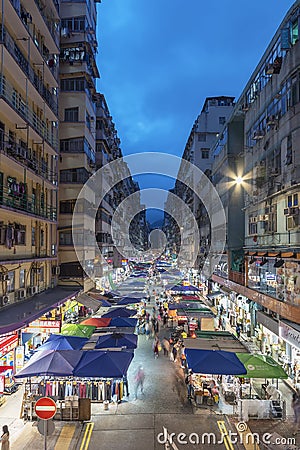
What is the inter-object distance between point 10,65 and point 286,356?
68.2 ft

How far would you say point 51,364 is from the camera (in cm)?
1591

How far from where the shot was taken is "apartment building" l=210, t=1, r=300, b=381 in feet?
66.0

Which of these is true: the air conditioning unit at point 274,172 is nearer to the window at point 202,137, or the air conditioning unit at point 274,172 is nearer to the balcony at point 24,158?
the balcony at point 24,158

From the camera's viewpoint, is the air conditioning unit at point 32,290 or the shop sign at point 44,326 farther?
the air conditioning unit at point 32,290

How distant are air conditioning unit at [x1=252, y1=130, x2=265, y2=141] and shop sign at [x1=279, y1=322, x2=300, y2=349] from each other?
43.2 ft

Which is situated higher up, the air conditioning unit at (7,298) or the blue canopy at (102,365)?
the air conditioning unit at (7,298)

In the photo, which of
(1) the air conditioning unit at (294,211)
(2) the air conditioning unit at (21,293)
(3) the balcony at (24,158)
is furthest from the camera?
(2) the air conditioning unit at (21,293)

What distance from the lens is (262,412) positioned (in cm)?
1572

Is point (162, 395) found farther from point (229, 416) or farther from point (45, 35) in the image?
point (45, 35)

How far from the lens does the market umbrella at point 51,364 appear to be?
15.5 metres

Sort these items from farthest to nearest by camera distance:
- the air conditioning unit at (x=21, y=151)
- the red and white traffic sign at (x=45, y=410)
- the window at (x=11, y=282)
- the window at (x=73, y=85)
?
the window at (x=73, y=85)
the air conditioning unit at (x=21, y=151)
the window at (x=11, y=282)
the red and white traffic sign at (x=45, y=410)

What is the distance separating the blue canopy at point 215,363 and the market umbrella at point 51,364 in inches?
193

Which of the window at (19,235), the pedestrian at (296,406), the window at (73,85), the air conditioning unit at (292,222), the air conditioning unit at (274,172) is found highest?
the window at (73,85)

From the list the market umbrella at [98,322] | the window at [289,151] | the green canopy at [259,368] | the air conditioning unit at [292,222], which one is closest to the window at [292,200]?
the air conditioning unit at [292,222]
